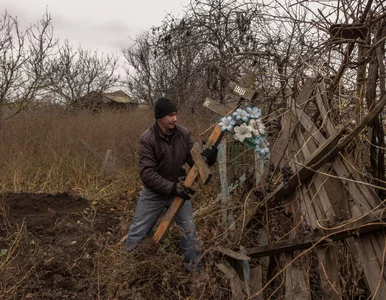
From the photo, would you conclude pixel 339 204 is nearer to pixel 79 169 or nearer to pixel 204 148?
pixel 204 148

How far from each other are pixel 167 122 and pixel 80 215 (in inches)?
118

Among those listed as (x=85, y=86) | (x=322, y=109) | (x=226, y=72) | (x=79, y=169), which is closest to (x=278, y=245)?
(x=322, y=109)

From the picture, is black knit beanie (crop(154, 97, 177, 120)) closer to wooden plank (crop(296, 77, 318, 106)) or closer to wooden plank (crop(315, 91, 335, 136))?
wooden plank (crop(296, 77, 318, 106))

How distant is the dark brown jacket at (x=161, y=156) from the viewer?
11.5 ft

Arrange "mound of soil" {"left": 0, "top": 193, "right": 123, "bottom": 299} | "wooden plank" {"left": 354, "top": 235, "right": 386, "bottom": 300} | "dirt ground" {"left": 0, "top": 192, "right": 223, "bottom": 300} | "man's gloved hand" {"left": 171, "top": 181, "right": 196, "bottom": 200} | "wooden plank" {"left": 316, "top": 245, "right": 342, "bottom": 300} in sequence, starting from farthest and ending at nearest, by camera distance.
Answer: "mound of soil" {"left": 0, "top": 193, "right": 123, "bottom": 299} < "dirt ground" {"left": 0, "top": 192, "right": 223, "bottom": 300} < "man's gloved hand" {"left": 171, "top": 181, "right": 196, "bottom": 200} < "wooden plank" {"left": 316, "top": 245, "right": 342, "bottom": 300} < "wooden plank" {"left": 354, "top": 235, "right": 386, "bottom": 300}

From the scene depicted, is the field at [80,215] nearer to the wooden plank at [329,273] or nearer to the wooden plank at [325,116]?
the wooden plank at [329,273]

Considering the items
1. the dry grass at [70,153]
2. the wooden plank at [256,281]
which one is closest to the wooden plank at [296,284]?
the wooden plank at [256,281]

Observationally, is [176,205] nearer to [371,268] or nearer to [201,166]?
[201,166]

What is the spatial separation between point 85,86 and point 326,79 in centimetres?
2120

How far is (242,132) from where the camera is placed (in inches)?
98.8

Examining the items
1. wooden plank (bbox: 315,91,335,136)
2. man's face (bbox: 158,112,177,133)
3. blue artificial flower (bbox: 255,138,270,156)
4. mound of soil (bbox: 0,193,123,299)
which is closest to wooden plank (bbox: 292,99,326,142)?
wooden plank (bbox: 315,91,335,136)

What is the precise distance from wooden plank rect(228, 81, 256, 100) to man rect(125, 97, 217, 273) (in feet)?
2.78

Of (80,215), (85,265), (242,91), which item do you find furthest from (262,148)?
(80,215)

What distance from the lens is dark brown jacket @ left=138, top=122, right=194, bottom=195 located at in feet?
11.5
